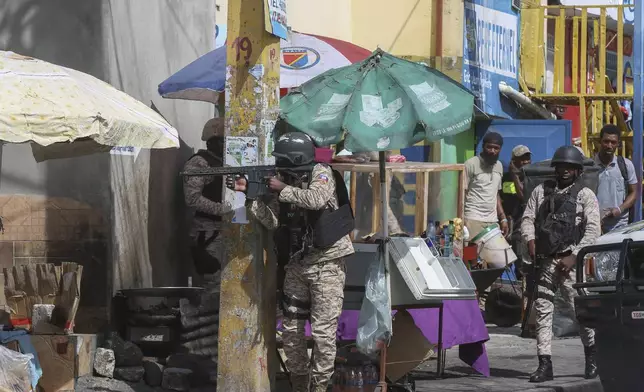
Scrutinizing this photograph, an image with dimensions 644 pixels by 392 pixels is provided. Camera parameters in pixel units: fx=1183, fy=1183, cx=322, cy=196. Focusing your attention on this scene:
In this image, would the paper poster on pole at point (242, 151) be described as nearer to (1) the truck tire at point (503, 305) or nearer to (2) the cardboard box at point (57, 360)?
(2) the cardboard box at point (57, 360)

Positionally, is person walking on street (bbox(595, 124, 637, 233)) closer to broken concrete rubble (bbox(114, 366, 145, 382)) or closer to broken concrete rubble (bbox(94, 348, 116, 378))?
broken concrete rubble (bbox(114, 366, 145, 382))

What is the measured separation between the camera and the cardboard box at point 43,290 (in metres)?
8.73

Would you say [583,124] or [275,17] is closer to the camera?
[275,17]

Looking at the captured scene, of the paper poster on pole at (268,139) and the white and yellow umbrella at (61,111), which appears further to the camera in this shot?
the paper poster on pole at (268,139)

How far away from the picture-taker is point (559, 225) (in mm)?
9398

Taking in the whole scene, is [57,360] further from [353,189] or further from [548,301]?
[548,301]

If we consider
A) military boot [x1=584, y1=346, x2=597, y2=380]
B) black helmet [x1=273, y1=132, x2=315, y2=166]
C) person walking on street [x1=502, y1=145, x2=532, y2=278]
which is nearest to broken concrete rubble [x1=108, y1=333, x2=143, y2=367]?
black helmet [x1=273, y1=132, x2=315, y2=166]

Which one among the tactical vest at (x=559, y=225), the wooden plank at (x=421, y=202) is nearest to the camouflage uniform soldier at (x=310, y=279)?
the tactical vest at (x=559, y=225)

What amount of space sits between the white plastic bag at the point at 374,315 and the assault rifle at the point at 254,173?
2.88 feet

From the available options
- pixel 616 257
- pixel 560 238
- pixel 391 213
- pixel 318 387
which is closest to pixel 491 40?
pixel 391 213

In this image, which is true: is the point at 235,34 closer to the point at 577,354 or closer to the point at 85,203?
the point at 85,203

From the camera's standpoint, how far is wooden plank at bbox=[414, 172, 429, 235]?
11.0 metres

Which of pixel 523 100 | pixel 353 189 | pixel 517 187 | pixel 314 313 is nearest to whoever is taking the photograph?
pixel 314 313

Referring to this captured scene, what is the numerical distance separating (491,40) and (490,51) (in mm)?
180
